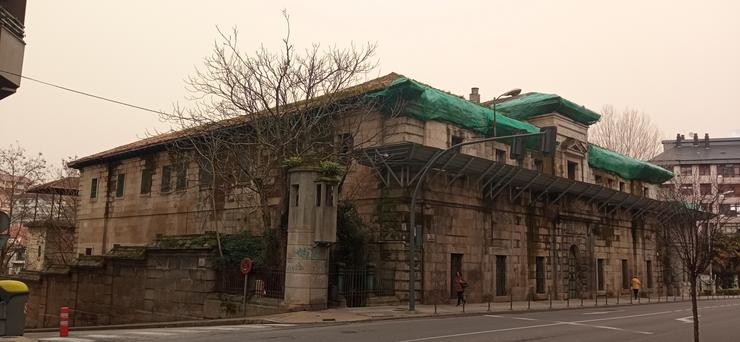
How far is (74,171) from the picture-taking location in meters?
53.3

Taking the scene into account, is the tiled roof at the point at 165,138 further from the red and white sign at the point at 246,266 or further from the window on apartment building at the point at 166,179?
the red and white sign at the point at 246,266

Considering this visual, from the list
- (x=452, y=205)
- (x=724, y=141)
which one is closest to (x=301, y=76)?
(x=452, y=205)

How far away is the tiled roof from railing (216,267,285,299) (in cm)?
660

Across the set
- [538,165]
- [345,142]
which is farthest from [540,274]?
[345,142]

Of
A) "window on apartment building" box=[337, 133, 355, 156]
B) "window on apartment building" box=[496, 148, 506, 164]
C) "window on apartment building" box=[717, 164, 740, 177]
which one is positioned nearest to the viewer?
"window on apartment building" box=[337, 133, 355, 156]

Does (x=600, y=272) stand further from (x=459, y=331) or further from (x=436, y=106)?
(x=459, y=331)

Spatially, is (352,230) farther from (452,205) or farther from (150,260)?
(150,260)

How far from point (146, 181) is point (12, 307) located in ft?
93.1

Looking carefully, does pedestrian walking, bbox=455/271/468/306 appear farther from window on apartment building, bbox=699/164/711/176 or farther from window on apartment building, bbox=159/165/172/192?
window on apartment building, bbox=699/164/711/176

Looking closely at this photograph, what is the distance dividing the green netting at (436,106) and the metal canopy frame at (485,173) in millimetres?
2351

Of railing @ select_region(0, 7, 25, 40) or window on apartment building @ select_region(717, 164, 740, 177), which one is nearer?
railing @ select_region(0, 7, 25, 40)

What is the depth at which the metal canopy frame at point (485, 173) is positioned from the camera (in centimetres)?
2380

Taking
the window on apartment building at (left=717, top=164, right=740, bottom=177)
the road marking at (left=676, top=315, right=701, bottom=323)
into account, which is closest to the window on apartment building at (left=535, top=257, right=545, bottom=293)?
the road marking at (left=676, top=315, right=701, bottom=323)

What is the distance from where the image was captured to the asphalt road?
44.7 ft
